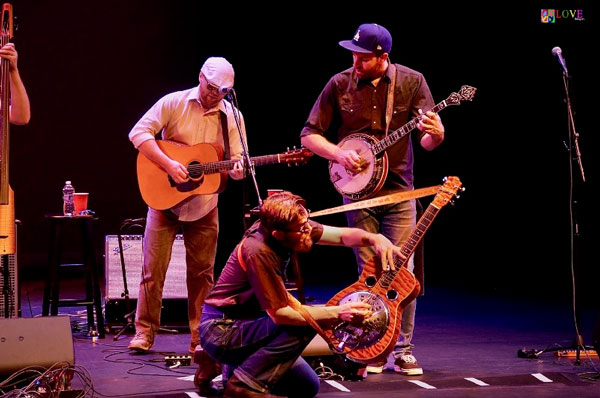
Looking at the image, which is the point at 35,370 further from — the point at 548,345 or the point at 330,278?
the point at 330,278

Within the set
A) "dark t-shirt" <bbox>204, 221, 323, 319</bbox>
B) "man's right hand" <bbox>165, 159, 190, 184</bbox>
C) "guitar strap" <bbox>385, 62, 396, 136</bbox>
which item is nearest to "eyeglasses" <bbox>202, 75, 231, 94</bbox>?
"man's right hand" <bbox>165, 159, 190, 184</bbox>

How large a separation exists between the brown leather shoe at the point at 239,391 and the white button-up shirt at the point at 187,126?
193 cm

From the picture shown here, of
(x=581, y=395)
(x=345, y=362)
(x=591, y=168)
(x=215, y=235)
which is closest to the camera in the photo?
(x=581, y=395)

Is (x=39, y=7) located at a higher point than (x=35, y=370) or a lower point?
higher

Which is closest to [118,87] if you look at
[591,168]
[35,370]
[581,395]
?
[591,168]

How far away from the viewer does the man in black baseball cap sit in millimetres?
5344

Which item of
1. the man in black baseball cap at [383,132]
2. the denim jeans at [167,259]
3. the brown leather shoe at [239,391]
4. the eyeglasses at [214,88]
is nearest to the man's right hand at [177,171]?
the denim jeans at [167,259]

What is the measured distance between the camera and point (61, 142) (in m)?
10.2

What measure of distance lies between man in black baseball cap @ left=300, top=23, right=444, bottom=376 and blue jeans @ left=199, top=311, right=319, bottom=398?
1.10 m

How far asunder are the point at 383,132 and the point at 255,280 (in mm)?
1695

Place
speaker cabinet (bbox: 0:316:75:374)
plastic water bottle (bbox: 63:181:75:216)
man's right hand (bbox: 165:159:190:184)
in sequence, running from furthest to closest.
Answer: plastic water bottle (bbox: 63:181:75:216) < man's right hand (bbox: 165:159:190:184) < speaker cabinet (bbox: 0:316:75:374)

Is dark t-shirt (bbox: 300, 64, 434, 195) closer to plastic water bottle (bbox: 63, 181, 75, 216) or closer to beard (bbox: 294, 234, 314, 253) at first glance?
beard (bbox: 294, 234, 314, 253)

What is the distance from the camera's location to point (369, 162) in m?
5.34

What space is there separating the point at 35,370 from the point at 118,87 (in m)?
6.31
